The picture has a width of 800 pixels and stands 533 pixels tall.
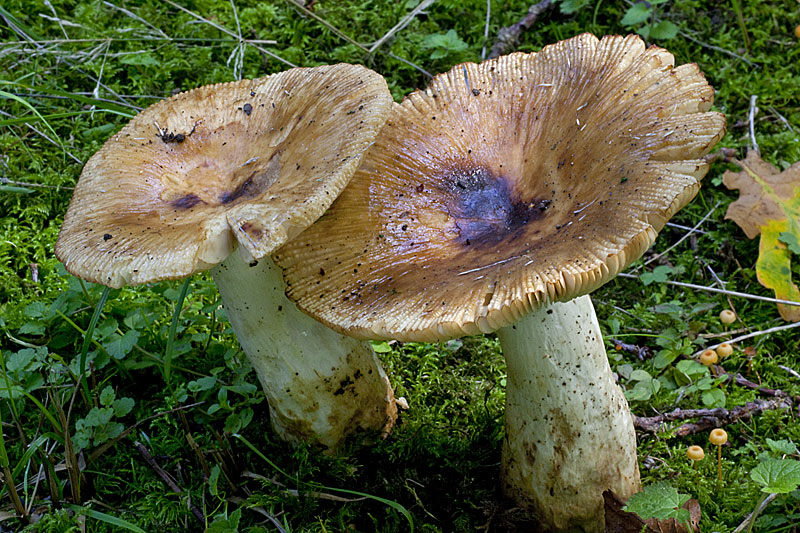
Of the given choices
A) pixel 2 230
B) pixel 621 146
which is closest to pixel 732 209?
pixel 621 146

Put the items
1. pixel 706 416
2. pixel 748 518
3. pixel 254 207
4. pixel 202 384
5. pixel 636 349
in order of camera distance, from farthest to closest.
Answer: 1. pixel 636 349
2. pixel 706 416
3. pixel 202 384
4. pixel 748 518
5. pixel 254 207

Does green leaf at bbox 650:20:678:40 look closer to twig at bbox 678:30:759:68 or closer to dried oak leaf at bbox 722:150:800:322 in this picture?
twig at bbox 678:30:759:68

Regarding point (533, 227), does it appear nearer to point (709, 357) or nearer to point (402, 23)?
point (709, 357)

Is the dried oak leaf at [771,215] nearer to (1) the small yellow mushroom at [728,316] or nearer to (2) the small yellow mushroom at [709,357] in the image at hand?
(1) the small yellow mushroom at [728,316]

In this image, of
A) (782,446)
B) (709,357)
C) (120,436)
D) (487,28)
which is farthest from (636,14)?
(120,436)

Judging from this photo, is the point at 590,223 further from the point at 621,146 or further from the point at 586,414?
the point at 586,414

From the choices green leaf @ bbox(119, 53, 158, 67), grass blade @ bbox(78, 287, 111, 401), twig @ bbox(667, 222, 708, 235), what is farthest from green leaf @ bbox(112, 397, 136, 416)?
twig @ bbox(667, 222, 708, 235)

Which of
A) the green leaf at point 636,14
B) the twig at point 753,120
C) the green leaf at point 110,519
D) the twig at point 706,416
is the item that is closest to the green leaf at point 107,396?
the green leaf at point 110,519
